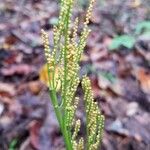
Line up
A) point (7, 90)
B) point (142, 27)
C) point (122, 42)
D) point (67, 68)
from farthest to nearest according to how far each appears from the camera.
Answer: point (142, 27), point (122, 42), point (7, 90), point (67, 68)

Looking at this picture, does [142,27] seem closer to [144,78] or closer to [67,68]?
[144,78]

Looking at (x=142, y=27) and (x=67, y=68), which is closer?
(x=67, y=68)

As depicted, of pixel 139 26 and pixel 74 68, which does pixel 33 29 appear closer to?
pixel 139 26

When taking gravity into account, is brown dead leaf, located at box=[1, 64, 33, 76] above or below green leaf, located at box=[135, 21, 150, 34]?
below

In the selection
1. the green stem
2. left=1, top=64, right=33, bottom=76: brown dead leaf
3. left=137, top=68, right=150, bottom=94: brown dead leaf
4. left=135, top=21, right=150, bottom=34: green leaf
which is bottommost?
left=1, top=64, right=33, bottom=76: brown dead leaf

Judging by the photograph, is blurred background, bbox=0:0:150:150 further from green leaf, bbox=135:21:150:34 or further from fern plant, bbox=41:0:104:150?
fern plant, bbox=41:0:104:150

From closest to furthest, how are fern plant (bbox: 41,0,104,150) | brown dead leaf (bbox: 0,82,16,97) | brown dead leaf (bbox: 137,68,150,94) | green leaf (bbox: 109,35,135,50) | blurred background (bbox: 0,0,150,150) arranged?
fern plant (bbox: 41,0,104,150) < blurred background (bbox: 0,0,150,150) < brown dead leaf (bbox: 0,82,16,97) < brown dead leaf (bbox: 137,68,150,94) < green leaf (bbox: 109,35,135,50)

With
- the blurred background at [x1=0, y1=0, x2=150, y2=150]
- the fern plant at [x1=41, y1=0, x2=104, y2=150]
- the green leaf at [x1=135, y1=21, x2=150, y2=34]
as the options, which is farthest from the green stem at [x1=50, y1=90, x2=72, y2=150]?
the green leaf at [x1=135, y1=21, x2=150, y2=34]

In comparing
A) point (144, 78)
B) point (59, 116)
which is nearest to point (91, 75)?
point (144, 78)

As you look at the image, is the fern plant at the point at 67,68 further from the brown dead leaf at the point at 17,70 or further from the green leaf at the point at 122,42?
the green leaf at the point at 122,42
